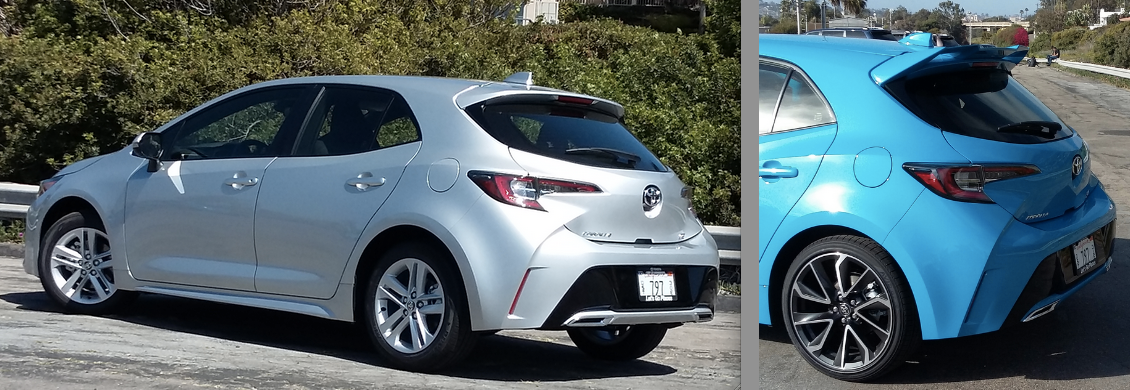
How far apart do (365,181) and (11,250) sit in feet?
14.7

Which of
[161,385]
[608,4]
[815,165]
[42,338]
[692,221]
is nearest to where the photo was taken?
[815,165]

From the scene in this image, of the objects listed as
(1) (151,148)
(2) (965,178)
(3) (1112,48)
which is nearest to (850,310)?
(2) (965,178)

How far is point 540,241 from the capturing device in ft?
12.4

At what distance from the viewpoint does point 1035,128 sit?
3.37 metres

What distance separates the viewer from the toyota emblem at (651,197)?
4.06 m

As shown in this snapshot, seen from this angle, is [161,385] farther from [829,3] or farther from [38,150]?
[38,150]

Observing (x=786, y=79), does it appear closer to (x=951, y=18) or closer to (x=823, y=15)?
(x=823, y=15)

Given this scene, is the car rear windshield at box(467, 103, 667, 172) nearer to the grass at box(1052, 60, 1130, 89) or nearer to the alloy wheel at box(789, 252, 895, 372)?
the alloy wheel at box(789, 252, 895, 372)

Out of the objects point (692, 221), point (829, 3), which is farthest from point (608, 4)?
point (829, 3)

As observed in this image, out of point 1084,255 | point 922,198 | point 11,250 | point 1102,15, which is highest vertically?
point 1102,15

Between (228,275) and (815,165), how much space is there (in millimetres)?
2462

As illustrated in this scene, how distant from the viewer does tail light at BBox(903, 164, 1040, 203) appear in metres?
3.27

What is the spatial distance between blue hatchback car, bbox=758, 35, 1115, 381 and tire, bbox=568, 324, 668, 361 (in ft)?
3.92

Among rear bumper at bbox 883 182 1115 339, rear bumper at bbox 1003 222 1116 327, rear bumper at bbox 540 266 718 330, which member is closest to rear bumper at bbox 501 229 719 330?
rear bumper at bbox 540 266 718 330
